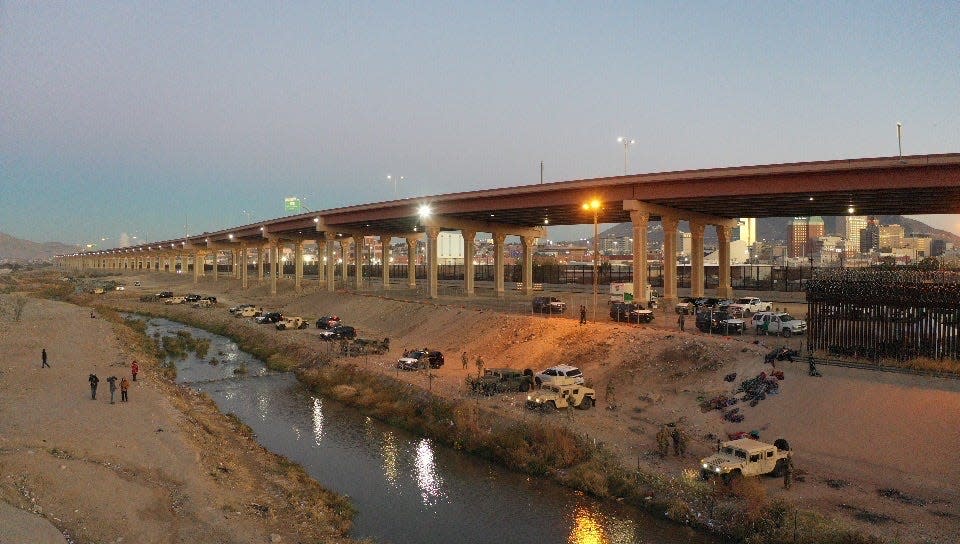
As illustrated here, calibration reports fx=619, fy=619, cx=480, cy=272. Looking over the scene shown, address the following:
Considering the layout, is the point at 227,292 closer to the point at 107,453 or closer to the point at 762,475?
the point at 107,453

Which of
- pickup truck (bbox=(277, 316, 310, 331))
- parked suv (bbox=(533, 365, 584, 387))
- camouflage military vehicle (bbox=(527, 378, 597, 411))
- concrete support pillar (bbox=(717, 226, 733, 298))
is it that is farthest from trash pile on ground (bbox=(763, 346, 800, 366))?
pickup truck (bbox=(277, 316, 310, 331))

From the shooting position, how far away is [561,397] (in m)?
30.3

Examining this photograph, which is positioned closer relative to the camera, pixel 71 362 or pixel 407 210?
pixel 71 362

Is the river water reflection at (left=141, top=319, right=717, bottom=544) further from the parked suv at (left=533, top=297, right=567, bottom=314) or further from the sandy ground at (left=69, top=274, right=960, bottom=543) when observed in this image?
the parked suv at (left=533, top=297, right=567, bottom=314)

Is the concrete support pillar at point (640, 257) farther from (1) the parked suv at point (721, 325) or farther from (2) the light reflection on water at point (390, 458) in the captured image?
(2) the light reflection on water at point (390, 458)

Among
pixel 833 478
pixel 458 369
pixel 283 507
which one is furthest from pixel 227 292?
pixel 833 478

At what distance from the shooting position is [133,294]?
397ft

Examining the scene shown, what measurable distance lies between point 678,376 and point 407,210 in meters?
49.8

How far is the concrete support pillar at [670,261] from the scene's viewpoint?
56.1 m

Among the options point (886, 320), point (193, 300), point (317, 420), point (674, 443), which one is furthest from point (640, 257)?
point (193, 300)

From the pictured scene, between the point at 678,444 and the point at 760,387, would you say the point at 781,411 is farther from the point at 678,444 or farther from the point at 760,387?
the point at 678,444

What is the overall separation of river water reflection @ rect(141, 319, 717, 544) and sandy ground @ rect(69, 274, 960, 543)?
374 cm

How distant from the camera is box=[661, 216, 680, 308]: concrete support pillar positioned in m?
56.1

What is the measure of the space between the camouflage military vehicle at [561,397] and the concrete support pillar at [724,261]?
41767 millimetres
